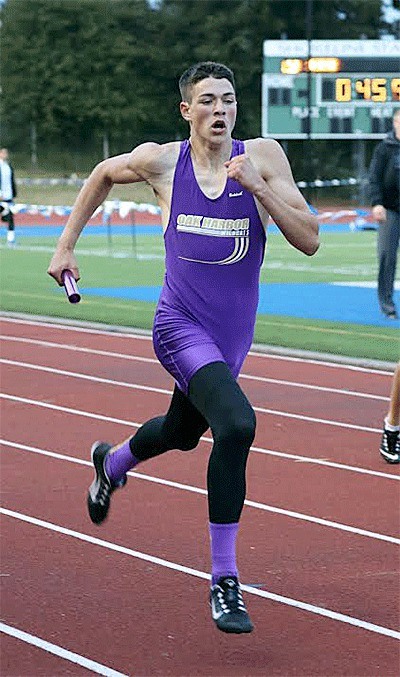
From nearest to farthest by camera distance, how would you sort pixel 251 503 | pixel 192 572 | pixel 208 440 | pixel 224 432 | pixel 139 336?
pixel 224 432
pixel 192 572
pixel 251 503
pixel 208 440
pixel 139 336

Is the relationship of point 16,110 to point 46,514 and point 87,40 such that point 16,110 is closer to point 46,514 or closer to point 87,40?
point 87,40

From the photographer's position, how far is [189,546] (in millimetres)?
6316

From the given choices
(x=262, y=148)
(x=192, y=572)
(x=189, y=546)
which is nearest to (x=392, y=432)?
(x=189, y=546)

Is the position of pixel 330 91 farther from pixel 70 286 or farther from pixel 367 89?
pixel 70 286

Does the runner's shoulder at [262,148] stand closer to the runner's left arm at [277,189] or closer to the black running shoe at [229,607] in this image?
the runner's left arm at [277,189]

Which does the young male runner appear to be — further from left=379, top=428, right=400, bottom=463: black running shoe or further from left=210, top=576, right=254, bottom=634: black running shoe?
left=379, top=428, right=400, bottom=463: black running shoe

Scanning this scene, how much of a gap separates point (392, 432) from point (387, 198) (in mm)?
6991

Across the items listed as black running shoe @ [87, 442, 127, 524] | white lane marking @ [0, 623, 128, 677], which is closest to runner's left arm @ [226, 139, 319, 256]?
black running shoe @ [87, 442, 127, 524]

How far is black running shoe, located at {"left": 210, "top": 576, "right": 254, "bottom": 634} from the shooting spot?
4965 mm

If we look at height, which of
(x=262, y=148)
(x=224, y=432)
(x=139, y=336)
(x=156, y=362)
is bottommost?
(x=139, y=336)

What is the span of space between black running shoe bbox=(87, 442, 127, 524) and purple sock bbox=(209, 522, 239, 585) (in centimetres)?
116

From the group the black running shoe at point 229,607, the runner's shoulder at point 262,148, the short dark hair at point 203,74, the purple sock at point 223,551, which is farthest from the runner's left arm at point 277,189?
the black running shoe at point 229,607

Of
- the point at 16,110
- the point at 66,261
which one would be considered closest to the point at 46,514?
the point at 66,261

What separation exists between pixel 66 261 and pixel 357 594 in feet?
5.13
